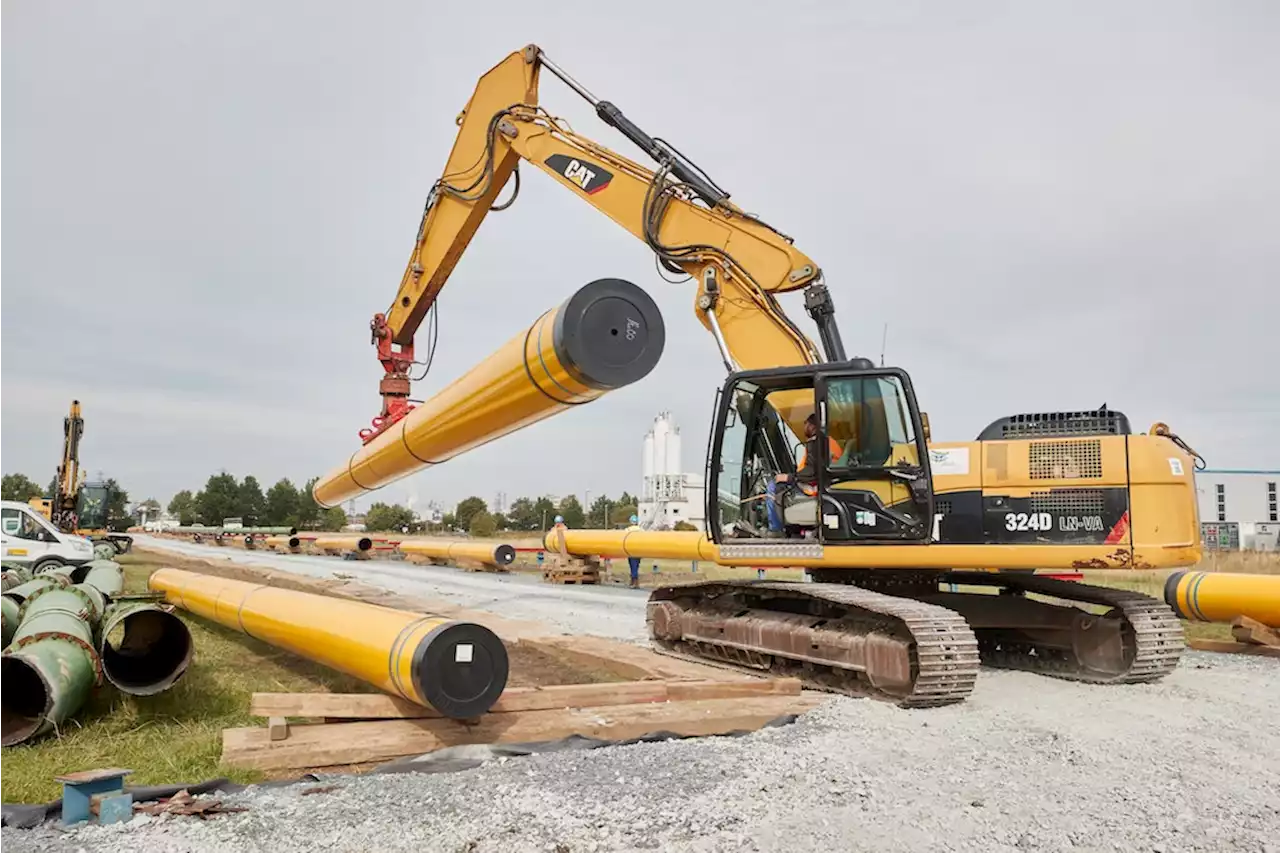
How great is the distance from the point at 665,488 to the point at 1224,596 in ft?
73.5

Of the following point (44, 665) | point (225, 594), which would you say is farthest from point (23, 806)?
point (225, 594)

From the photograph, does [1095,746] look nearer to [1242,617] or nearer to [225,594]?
[1242,617]

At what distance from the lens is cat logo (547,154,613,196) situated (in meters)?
9.88

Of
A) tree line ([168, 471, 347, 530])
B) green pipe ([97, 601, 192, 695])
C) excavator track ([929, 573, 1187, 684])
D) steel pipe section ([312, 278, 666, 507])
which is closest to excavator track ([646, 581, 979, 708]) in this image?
excavator track ([929, 573, 1187, 684])

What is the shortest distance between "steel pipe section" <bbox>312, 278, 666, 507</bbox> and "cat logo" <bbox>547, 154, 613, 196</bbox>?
13.2 feet

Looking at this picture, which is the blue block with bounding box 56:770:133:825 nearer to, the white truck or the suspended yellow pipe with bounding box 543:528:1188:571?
the suspended yellow pipe with bounding box 543:528:1188:571

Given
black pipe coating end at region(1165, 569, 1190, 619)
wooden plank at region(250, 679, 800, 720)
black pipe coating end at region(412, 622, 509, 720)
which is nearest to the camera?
black pipe coating end at region(412, 622, 509, 720)

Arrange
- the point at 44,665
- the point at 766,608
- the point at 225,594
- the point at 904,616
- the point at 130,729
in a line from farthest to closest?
the point at 225,594, the point at 766,608, the point at 904,616, the point at 130,729, the point at 44,665

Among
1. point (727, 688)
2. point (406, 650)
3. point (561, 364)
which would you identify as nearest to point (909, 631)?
point (727, 688)

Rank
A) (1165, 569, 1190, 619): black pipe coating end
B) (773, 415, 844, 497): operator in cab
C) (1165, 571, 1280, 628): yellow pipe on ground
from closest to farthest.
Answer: (773, 415, 844, 497): operator in cab, (1165, 571, 1280, 628): yellow pipe on ground, (1165, 569, 1190, 619): black pipe coating end

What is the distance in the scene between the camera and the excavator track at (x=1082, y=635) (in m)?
7.36

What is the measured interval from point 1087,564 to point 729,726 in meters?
3.10

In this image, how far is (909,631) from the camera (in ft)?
21.1

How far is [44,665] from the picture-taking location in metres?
5.47
